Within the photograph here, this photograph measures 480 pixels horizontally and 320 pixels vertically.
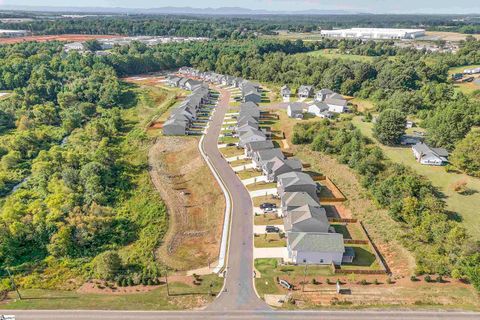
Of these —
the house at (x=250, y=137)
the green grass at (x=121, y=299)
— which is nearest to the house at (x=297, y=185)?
the house at (x=250, y=137)

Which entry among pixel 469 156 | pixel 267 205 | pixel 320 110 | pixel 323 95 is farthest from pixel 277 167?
pixel 323 95

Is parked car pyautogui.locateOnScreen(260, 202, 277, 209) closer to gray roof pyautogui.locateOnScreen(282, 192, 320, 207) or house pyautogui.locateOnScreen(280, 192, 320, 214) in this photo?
house pyautogui.locateOnScreen(280, 192, 320, 214)

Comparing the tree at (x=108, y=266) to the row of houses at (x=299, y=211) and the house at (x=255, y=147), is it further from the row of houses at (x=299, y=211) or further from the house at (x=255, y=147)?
the house at (x=255, y=147)

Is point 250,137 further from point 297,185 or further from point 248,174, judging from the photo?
point 297,185

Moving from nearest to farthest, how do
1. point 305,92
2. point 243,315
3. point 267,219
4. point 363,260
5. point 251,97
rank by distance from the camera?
1. point 243,315
2. point 363,260
3. point 267,219
4. point 251,97
5. point 305,92

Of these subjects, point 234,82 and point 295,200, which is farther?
point 234,82

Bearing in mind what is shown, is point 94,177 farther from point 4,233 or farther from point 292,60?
point 292,60
